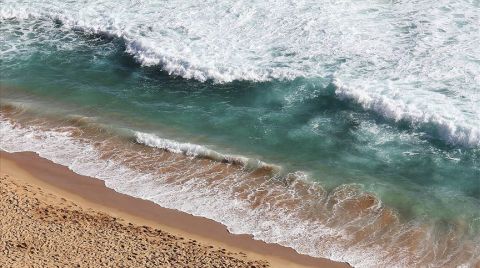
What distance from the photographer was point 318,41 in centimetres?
2819

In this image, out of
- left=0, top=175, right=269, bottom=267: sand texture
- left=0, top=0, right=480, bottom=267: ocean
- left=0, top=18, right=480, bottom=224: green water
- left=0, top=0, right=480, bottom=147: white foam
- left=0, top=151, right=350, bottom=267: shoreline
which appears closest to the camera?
left=0, top=175, right=269, bottom=267: sand texture

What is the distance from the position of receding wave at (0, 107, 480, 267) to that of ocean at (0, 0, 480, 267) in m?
0.05

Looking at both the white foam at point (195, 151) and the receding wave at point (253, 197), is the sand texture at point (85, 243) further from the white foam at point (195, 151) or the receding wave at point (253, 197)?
the white foam at point (195, 151)

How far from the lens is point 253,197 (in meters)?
20.7

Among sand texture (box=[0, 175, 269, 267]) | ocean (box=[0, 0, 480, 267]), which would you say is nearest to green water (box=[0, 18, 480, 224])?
ocean (box=[0, 0, 480, 267])

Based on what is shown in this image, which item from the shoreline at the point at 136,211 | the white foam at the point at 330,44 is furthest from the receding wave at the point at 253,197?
the white foam at the point at 330,44

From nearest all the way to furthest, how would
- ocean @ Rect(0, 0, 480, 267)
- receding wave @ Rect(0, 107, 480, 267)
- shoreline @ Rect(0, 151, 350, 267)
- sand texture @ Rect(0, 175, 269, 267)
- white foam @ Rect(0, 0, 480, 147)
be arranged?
sand texture @ Rect(0, 175, 269, 267) < shoreline @ Rect(0, 151, 350, 267) < receding wave @ Rect(0, 107, 480, 267) < ocean @ Rect(0, 0, 480, 267) < white foam @ Rect(0, 0, 480, 147)

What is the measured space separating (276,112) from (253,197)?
502 cm

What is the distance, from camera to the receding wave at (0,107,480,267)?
18531mm

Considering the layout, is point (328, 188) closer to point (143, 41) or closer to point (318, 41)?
point (318, 41)

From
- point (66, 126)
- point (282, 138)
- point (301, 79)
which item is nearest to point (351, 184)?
point (282, 138)

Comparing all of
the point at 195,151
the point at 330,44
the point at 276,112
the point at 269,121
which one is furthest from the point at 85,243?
the point at 330,44

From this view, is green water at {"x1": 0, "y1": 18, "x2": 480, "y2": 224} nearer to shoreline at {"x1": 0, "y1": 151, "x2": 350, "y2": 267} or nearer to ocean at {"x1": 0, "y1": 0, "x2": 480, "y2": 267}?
ocean at {"x1": 0, "y1": 0, "x2": 480, "y2": 267}

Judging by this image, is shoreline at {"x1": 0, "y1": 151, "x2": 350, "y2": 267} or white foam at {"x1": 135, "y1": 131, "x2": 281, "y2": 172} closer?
shoreline at {"x1": 0, "y1": 151, "x2": 350, "y2": 267}
